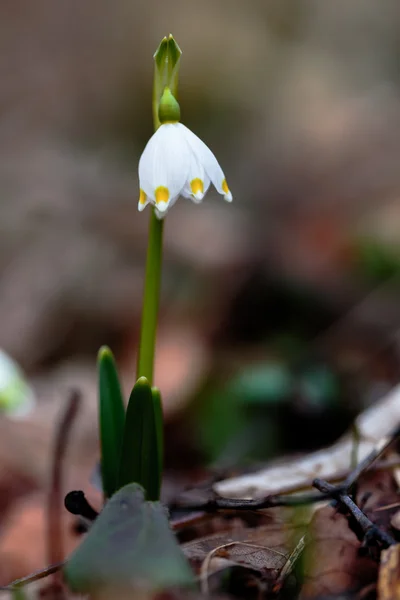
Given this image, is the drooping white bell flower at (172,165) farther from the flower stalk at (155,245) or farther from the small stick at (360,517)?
the small stick at (360,517)

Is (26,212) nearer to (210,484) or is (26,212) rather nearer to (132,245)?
(132,245)

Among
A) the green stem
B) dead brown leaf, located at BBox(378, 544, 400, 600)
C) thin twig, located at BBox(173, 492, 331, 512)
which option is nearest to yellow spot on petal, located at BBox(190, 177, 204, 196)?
the green stem

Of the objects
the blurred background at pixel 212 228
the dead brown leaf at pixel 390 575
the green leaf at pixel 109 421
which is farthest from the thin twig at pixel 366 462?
the blurred background at pixel 212 228

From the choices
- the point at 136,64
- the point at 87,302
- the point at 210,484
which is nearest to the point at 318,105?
the point at 136,64

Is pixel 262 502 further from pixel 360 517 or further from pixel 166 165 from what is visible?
pixel 166 165

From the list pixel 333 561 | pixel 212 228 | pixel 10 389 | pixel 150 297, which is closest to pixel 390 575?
pixel 333 561

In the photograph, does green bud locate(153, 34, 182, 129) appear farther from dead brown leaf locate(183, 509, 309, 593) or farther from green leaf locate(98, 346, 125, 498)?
dead brown leaf locate(183, 509, 309, 593)
